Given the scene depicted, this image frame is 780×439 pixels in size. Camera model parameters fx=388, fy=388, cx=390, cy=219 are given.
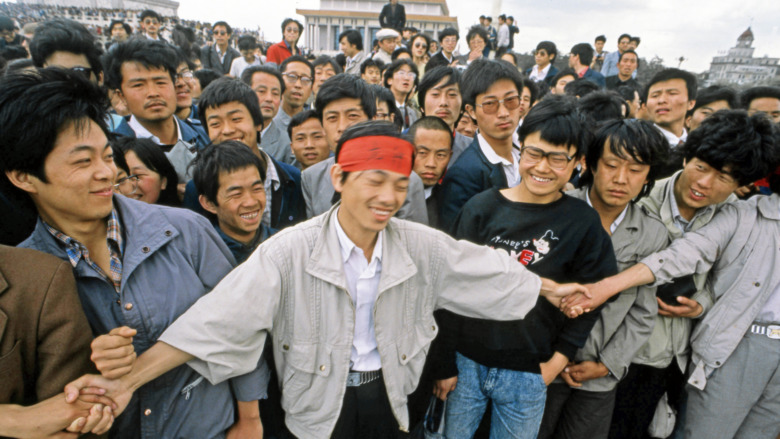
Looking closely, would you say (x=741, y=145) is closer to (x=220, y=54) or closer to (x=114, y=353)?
(x=114, y=353)

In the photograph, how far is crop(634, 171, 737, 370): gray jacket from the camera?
2414 millimetres

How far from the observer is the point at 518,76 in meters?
2.91

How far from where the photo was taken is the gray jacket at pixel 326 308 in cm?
150

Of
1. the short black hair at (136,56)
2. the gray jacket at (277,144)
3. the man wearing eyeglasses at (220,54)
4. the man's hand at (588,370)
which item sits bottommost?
the man's hand at (588,370)

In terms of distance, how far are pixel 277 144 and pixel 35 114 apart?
2786mm

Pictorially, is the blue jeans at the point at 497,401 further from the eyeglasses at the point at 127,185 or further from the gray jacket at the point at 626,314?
the eyeglasses at the point at 127,185

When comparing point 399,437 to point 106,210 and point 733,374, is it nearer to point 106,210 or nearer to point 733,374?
point 106,210

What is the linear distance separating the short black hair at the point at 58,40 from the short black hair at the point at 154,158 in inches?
58.3

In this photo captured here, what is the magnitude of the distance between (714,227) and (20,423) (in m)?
3.40

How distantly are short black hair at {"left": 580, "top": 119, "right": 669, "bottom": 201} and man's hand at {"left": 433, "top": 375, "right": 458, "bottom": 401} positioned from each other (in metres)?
1.51

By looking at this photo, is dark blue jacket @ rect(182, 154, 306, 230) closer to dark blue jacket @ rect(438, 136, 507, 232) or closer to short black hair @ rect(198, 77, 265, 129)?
short black hair @ rect(198, 77, 265, 129)

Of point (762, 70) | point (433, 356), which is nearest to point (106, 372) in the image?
point (433, 356)

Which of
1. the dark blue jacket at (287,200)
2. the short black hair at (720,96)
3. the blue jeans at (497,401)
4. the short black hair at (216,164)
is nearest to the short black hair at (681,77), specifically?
the short black hair at (720,96)

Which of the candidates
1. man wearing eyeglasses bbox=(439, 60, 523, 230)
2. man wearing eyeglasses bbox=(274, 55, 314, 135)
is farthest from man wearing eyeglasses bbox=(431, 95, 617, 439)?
man wearing eyeglasses bbox=(274, 55, 314, 135)
